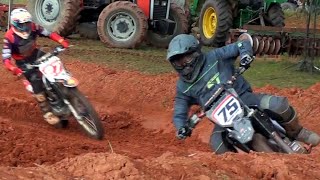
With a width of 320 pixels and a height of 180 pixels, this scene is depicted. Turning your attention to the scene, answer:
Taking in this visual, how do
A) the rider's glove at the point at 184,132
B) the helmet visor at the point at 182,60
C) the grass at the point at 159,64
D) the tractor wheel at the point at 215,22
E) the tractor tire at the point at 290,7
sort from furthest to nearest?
the tractor tire at the point at 290,7 → the tractor wheel at the point at 215,22 → the grass at the point at 159,64 → the rider's glove at the point at 184,132 → the helmet visor at the point at 182,60

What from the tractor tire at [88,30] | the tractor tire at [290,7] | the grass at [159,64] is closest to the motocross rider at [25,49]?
the grass at [159,64]

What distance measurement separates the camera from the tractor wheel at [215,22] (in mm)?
19141

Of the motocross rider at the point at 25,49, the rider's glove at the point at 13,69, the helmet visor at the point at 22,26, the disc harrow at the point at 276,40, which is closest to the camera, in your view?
the rider's glove at the point at 13,69

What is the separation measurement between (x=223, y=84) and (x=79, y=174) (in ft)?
9.67

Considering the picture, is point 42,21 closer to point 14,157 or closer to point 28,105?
point 28,105

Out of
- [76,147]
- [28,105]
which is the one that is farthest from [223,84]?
[28,105]

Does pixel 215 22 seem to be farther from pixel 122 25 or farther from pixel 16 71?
pixel 16 71

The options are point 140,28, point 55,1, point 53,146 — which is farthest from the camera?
point 55,1

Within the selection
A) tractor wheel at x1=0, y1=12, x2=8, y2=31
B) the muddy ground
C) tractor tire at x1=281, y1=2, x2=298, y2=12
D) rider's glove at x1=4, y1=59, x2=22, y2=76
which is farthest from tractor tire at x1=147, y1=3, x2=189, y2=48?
tractor tire at x1=281, y1=2, x2=298, y2=12

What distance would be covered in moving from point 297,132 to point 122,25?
11.4 meters

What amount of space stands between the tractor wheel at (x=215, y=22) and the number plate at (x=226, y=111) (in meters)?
12.0

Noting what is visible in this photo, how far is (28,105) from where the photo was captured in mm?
11477

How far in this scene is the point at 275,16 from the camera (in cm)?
1964

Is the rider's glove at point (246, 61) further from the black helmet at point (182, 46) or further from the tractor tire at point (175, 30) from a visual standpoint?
the tractor tire at point (175, 30)
